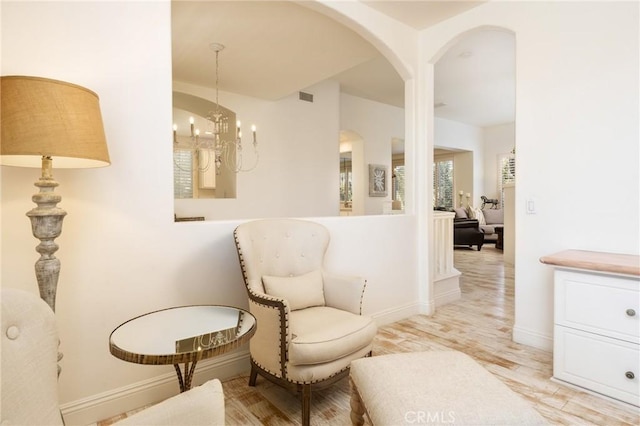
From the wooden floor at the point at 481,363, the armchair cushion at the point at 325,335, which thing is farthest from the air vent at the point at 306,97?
the armchair cushion at the point at 325,335

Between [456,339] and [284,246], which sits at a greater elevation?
[284,246]

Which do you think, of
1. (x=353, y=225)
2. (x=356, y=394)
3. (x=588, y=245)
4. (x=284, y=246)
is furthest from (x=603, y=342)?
(x=284, y=246)

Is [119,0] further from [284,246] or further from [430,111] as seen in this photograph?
[430,111]

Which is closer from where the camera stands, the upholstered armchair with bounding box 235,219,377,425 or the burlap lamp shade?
the burlap lamp shade

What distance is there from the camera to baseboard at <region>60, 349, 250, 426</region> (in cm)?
173

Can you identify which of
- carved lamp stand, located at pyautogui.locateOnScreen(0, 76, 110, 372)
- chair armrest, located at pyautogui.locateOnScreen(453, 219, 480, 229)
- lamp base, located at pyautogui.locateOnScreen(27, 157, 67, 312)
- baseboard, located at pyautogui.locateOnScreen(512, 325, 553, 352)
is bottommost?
baseboard, located at pyautogui.locateOnScreen(512, 325, 553, 352)

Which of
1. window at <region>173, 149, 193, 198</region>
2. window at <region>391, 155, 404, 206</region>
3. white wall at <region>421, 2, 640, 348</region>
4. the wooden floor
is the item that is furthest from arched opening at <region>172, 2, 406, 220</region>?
window at <region>391, 155, 404, 206</region>

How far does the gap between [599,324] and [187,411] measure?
2.22m

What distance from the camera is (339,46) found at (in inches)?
139

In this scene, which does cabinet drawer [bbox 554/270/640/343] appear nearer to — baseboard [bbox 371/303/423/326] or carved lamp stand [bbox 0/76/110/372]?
baseboard [bbox 371/303/423/326]

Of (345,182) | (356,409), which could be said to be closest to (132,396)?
(356,409)

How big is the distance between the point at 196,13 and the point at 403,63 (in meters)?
1.92

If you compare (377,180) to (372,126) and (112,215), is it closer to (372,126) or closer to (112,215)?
(372,126)

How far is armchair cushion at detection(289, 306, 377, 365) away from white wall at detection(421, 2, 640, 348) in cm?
156
